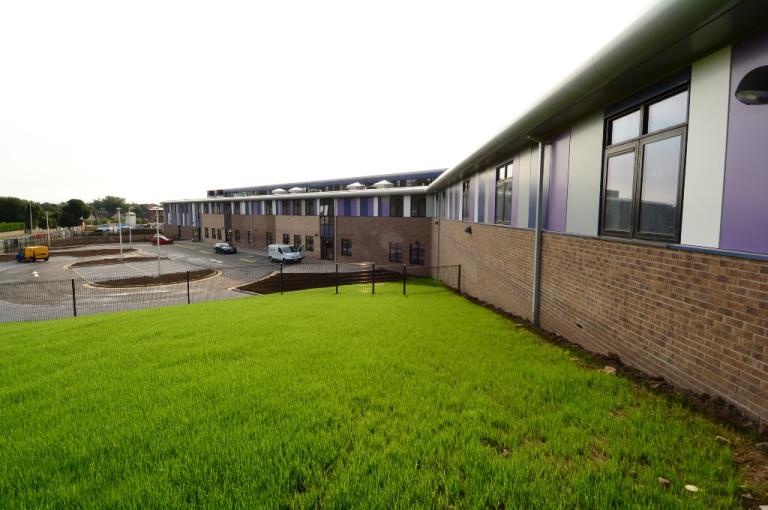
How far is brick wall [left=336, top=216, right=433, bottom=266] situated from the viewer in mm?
32531

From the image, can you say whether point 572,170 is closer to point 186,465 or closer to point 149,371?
point 186,465

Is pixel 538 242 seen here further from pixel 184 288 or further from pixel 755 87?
pixel 184 288

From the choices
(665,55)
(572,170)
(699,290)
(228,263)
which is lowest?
(228,263)

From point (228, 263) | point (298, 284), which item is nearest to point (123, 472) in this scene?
point (298, 284)

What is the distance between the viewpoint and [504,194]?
12031 mm

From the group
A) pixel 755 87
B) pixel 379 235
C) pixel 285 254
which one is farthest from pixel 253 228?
pixel 755 87

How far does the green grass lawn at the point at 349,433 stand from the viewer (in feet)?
9.69

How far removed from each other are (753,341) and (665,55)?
10.6 feet

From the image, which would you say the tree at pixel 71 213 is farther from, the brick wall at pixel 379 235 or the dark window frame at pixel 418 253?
the dark window frame at pixel 418 253

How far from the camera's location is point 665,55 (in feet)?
14.7

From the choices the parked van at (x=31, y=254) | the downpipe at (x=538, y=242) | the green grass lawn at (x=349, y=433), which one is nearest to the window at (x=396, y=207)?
the downpipe at (x=538, y=242)

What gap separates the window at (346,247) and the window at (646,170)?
33145 mm

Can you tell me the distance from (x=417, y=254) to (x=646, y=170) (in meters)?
27.6

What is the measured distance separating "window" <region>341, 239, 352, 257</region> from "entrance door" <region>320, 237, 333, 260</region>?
1.93 m
